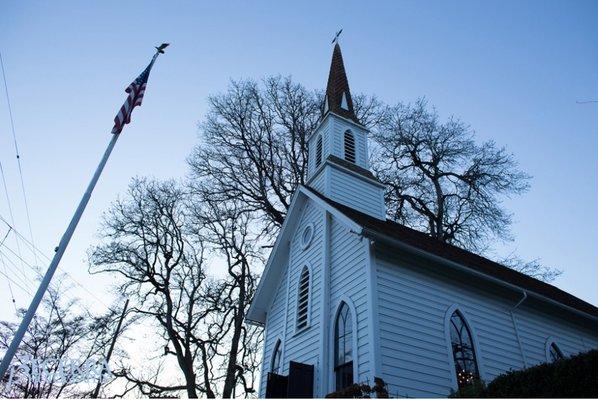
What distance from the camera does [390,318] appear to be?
9008 millimetres

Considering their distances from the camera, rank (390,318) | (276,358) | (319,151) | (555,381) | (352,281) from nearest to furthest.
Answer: (555,381)
(390,318)
(352,281)
(276,358)
(319,151)

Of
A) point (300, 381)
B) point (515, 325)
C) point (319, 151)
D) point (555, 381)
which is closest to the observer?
point (555, 381)

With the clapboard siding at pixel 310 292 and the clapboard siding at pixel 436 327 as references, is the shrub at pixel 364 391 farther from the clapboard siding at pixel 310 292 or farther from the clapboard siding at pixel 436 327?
the clapboard siding at pixel 310 292

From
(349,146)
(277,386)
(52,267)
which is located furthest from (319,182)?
(52,267)

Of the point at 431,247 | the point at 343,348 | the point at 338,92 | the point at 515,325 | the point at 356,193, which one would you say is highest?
the point at 338,92

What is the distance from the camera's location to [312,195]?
12805 millimetres

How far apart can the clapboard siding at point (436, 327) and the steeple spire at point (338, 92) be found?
8.83 m

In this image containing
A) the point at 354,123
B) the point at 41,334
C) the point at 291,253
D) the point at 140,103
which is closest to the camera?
the point at 140,103

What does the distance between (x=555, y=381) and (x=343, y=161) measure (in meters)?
10.6

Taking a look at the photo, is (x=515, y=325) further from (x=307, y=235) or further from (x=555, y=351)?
(x=307, y=235)

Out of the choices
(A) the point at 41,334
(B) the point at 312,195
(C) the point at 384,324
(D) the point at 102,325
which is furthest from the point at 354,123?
(A) the point at 41,334

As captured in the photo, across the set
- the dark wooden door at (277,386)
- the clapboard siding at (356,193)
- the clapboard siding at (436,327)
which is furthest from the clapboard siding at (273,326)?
the clapboard siding at (436,327)

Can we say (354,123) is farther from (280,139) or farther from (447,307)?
(447,307)

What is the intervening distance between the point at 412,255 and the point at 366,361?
9.50ft
